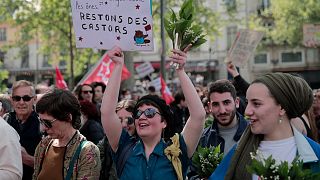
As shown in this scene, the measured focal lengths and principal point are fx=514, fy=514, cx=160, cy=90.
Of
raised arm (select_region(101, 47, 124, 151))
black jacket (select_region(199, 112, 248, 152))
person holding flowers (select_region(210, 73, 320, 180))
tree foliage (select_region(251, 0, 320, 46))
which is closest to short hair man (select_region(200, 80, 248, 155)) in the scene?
black jacket (select_region(199, 112, 248, 152))

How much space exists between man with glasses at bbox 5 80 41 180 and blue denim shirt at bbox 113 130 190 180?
63.8 inches

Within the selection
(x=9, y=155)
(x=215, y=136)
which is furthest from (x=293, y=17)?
(x=9, y=155)

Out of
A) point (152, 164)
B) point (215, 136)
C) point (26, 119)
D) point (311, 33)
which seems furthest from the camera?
point (311, 33)

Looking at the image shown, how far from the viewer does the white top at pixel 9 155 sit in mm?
3439

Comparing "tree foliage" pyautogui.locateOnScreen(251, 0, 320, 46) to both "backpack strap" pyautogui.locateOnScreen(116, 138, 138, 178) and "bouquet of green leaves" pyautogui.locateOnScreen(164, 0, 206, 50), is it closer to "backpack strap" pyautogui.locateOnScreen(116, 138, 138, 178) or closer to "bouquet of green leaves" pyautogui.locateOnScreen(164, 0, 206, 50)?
"bouquet of green leaves" pyautogui.locateOnScreen(164, 0, 206, 50)

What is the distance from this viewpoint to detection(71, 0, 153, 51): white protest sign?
414cm

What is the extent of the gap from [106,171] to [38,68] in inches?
1809

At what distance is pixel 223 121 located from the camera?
4883 mm

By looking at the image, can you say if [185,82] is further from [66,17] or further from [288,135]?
[66,17]

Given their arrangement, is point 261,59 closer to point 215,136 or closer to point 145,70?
point 145,70

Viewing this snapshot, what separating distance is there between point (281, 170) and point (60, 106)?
6.32 feet

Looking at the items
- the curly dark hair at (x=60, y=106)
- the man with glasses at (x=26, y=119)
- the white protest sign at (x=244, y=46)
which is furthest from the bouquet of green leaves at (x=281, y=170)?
the white protest sign at (x=244, y=46)

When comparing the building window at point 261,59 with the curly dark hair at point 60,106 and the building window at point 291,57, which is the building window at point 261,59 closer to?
the building window at point 291,57

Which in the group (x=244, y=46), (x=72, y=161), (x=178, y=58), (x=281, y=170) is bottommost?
(x=72, y=161)
